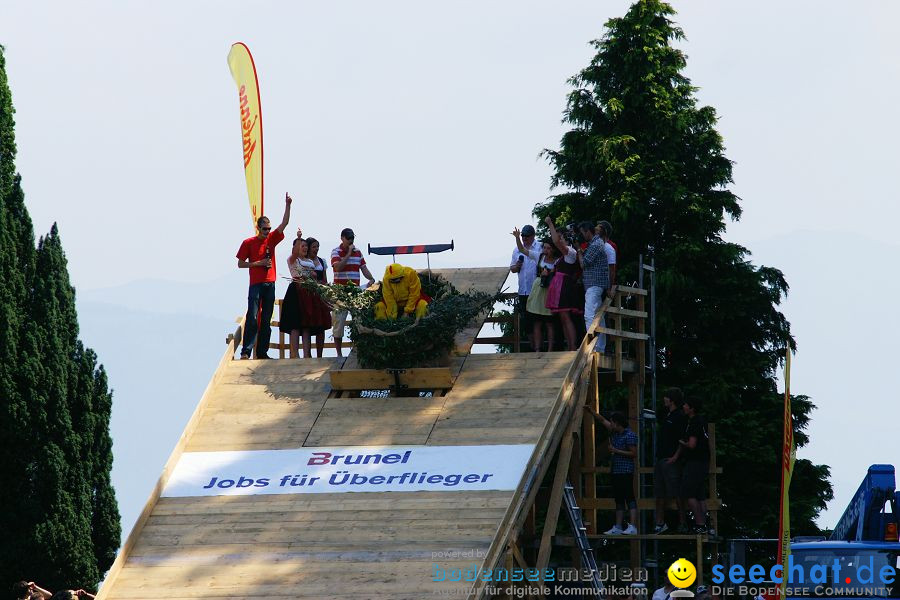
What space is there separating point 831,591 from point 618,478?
3212 millimetres

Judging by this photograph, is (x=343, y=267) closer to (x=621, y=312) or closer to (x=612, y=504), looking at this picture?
(x=621, y=312)

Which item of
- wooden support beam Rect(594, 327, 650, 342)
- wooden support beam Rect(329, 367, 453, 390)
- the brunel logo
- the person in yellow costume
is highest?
the brunel logo

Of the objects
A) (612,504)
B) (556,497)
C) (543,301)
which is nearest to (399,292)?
(543,301)

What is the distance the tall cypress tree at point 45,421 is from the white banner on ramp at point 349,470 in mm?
5434

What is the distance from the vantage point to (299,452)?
57.2 feet

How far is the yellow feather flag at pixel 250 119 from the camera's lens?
2075 cm

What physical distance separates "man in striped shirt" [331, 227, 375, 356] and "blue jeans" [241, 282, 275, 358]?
86cm

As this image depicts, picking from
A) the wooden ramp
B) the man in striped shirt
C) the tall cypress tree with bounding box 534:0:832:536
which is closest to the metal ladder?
the wooden ramp

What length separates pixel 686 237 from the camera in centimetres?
2942

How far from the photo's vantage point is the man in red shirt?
63.6 feet

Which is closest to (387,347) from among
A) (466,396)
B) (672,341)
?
(466,396)

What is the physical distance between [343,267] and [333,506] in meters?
4.49

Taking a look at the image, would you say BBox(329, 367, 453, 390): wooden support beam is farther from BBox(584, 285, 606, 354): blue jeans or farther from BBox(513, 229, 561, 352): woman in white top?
BBox(584, 285, 606, 354): blue jeans

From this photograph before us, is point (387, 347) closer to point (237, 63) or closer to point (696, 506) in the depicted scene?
point (696, 506)
